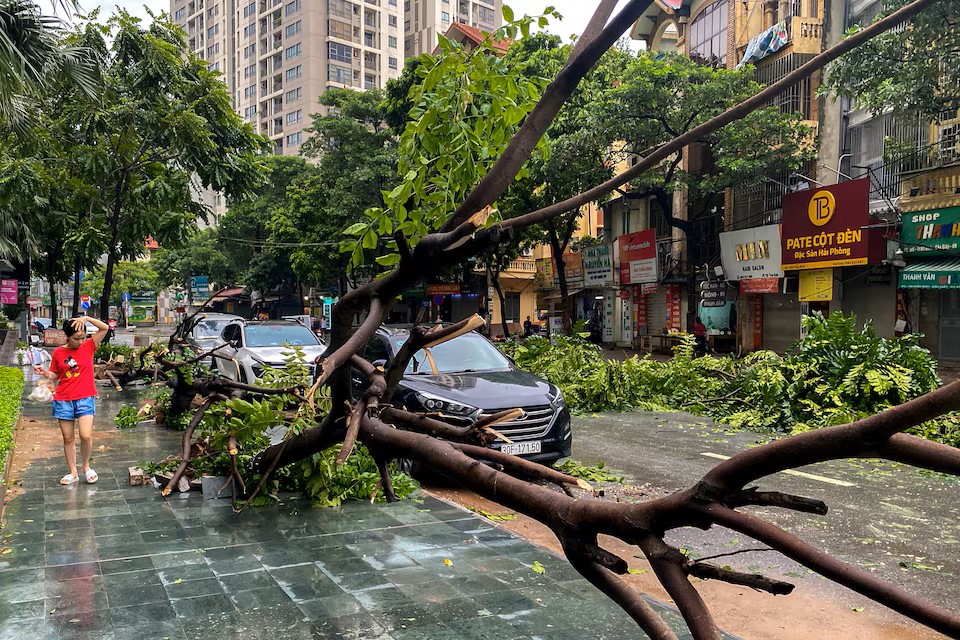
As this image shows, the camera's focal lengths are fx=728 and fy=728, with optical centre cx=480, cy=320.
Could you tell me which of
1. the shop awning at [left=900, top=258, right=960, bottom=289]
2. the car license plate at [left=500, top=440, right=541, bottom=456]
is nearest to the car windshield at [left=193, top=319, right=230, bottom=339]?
the car license plate at [left=500, top=440, right=541, bottom=456]

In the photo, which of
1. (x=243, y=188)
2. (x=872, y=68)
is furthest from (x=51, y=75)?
(x=872, y=68)

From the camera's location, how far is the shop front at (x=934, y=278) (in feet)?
57.5

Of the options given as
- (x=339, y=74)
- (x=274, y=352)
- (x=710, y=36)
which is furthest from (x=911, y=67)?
(x=339, y=74)

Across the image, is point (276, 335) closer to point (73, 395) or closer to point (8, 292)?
point (73, 395)

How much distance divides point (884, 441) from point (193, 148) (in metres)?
15.5

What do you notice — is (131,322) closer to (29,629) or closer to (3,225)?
(3,225)

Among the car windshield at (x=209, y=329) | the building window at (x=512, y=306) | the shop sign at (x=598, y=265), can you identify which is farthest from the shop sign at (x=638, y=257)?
the car windshield at (x=209, y=329)

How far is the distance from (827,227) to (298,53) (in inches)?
2601

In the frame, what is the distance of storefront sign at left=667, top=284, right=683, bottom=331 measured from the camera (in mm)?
29641

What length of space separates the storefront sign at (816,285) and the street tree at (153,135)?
16.0 m

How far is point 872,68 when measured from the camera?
1438cm

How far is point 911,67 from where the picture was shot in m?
13.8

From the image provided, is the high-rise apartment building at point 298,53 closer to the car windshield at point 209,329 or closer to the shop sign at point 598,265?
the shop sign at point 598,265

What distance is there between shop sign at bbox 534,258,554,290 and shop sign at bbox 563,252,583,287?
2.87 meters
